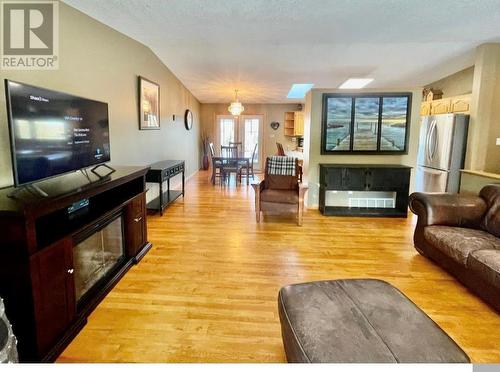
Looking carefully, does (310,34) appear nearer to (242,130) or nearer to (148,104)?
(148,104)

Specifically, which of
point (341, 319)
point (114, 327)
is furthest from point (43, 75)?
point (341, 319)

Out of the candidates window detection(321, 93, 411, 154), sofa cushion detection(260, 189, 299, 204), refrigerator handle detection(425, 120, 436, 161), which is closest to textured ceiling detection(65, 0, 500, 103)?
window detection(321, 93, 411, 154)

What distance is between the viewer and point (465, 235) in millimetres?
2514

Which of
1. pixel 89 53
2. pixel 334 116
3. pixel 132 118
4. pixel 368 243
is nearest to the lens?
pixel 89 53

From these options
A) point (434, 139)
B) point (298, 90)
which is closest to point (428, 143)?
point (434, 139)

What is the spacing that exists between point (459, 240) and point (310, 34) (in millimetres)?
2707

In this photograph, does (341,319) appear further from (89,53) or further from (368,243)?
(89,53)

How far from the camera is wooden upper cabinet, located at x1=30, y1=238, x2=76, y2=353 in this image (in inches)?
59.6

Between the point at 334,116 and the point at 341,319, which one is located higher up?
the point at 334,116

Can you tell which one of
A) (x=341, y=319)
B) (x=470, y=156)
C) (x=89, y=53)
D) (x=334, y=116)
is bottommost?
(x=341, y=319)

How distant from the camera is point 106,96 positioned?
342cm

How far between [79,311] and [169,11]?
2.78 meters

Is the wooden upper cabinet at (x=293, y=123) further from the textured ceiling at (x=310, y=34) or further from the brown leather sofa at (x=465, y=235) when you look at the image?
the brown leather sofa at (x=465, y=235)

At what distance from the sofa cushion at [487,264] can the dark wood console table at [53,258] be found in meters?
2.78
